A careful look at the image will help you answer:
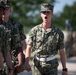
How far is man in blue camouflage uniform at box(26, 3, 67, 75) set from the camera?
587 centimetres

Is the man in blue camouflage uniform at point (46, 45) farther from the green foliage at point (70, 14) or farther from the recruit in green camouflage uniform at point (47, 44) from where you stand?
the green foliage at point (70, 14)

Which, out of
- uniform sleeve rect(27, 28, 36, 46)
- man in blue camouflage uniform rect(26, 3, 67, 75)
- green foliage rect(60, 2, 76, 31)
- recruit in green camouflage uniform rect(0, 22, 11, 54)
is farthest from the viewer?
green foliage rect(60, 2, 76, 31)

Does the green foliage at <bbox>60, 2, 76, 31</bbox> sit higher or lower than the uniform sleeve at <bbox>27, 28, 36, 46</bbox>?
lower

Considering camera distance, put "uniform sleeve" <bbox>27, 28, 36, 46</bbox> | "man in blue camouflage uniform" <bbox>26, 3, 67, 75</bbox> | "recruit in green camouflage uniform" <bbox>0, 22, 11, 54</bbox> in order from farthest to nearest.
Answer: "uniform sleeve" <bbox>27, 28, 36, 46</bbox>
"man in blue camouflage uniform" <bbox>26, 3, 67, 75</bbox>
"recruit in green camouflage uniform" <bbox>0, 22, 11, 54</bbox>

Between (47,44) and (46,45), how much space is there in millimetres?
21

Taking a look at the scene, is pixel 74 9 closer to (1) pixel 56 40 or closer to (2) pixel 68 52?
(2) pixel 68 52

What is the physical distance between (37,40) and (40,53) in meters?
0.20

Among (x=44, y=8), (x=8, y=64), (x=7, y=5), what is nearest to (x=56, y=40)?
(x=44, y=8)

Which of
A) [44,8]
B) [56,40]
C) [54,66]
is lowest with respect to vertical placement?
[54,66]

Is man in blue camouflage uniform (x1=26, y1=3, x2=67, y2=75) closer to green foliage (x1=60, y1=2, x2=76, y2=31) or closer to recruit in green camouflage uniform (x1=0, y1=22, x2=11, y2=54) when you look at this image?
recruit in green camouflage uniform (x1=0, y1=22, x2=11, y2=54)

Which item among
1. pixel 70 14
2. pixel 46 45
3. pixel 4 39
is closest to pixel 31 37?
pixel 46 45

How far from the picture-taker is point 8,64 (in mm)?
4684

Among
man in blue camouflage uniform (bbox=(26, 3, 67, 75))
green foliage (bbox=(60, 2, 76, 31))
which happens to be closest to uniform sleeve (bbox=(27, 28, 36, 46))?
man in blue camouflage uniform (bbox=(26, 3, 67, 75))

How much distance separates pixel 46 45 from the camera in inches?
231
